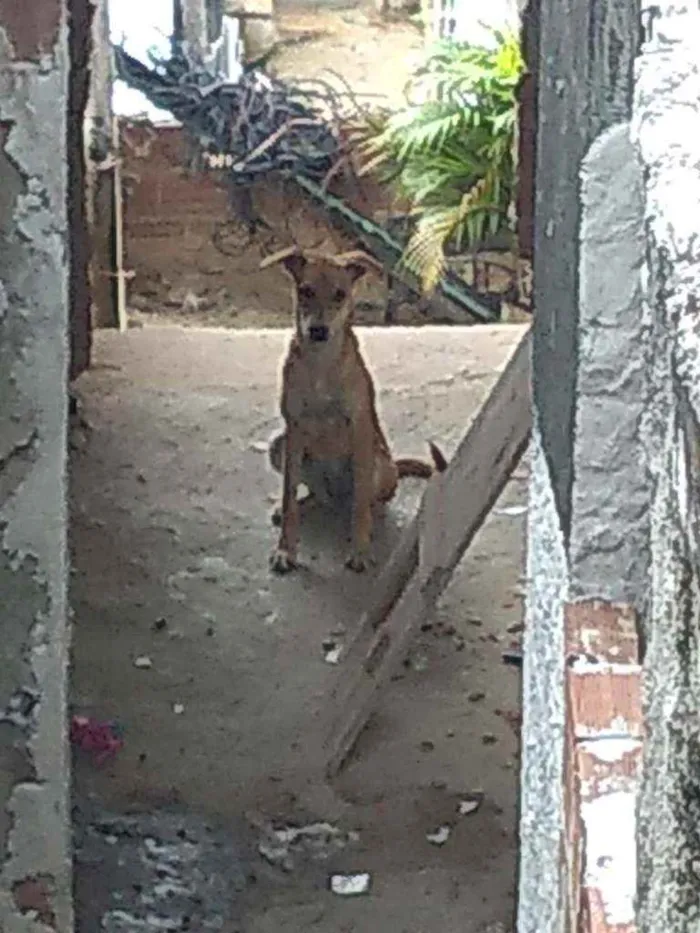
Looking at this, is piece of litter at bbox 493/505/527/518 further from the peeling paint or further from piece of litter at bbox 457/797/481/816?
the peeling paint

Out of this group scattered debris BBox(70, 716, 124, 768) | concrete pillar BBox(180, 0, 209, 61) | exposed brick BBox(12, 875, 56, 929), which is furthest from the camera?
concrete pillar BBox(180, 0, 209, 61)

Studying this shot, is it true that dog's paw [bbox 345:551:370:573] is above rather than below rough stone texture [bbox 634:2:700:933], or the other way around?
below

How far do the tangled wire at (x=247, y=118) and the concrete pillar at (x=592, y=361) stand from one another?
7544 mm

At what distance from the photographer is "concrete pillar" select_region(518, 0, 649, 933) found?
59.2 inches

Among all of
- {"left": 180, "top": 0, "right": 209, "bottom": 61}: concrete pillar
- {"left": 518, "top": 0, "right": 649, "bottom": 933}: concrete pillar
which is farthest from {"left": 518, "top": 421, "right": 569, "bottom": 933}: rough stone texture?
{"left": 180, "top": 0, "right": 209, "bottom": 61}: concrete pillar

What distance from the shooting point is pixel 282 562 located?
4.91 metres

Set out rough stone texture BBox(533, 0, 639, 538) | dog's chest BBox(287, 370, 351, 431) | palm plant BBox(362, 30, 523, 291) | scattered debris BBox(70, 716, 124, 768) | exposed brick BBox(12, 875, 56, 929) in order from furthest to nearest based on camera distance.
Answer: palm plant BBox(362, 30, 523, 291) → dog's chest BBox(287, 370, 351, 431) → scattered debris BBox(70, 716, 124, 768) → exposed brick BBox(12, 875, 56, 929) → rough stone texture BBox(533, 0, 639, 538)

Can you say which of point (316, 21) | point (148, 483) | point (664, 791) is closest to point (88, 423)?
point (148, 483)

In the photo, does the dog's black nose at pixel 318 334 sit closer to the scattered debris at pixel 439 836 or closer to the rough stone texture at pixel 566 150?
the scattered debris at pixel 439 836

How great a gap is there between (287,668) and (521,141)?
178cm

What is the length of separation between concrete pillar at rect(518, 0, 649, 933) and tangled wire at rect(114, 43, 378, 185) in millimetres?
7544

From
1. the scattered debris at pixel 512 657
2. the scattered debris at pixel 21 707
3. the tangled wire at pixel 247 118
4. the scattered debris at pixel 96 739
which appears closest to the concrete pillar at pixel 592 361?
the scattered debris at pixel 21 707

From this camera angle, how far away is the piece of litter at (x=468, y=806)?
3.80m

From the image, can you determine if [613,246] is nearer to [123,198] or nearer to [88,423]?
[88,423]
